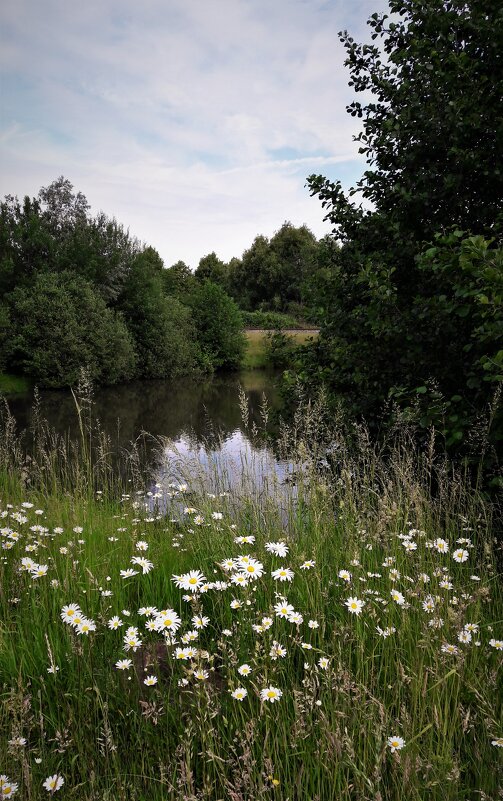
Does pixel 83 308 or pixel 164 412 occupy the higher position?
pixel 83 308

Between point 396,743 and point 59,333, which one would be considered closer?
point 396,743

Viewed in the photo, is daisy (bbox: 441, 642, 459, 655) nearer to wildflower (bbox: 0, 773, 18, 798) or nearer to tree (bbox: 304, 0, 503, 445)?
wildflower (bbox: 0, 773, 18, 798)

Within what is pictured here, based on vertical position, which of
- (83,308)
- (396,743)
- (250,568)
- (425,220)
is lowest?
(396,743)

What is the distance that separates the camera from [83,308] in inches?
1243

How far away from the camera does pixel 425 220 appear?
5.48 m

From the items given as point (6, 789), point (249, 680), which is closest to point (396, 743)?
point (249, 680)

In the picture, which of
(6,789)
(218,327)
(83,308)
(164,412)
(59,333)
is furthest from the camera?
(218,327)

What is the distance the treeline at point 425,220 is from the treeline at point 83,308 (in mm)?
24313

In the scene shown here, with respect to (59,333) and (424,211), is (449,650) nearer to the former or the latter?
(424,211)

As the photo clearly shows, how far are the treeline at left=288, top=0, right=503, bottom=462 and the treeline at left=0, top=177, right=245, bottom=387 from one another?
24.3 meters

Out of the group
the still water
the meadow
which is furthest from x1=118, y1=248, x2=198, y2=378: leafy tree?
the meadow

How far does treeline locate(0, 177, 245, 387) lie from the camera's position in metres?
29.7

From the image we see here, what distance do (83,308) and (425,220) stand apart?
29.7m

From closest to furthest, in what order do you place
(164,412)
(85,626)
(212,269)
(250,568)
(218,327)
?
(85,626) < (250,568) < (164,412) < (218,327) < (212,269)
